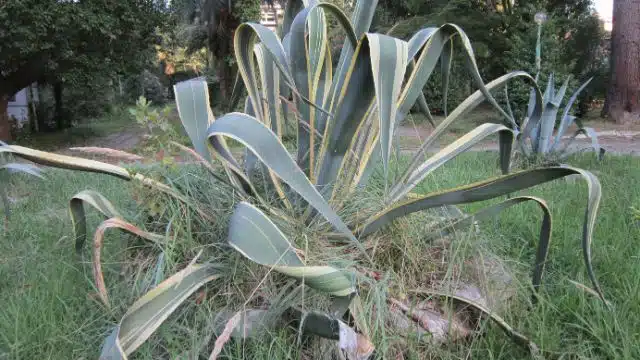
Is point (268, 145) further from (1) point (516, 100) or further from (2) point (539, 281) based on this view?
(1) point (516, 100)

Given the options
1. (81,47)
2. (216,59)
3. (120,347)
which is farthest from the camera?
(216,59)

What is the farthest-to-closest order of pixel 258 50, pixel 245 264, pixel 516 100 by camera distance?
pixel 516 100 < pixel 258 50 < pixel 245 264

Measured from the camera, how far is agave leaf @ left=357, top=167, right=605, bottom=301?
116 centimetres

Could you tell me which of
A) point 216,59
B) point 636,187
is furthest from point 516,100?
point 216,59

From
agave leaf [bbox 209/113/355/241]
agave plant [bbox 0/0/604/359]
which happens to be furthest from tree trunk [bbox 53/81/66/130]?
agave leaf [bbox 209/113/355/241]

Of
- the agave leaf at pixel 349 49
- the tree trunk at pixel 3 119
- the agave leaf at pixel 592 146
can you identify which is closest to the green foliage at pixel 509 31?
the agave leaf at pixel 592 146

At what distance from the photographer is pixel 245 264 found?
141 cm

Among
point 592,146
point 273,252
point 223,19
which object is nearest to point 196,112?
point 273,252

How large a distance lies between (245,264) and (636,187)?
257cm

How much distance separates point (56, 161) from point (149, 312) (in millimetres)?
551

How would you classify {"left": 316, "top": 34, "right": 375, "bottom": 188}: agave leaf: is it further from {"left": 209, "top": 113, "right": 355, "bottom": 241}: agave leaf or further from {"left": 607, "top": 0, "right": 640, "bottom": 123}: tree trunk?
{"left": 607, "top": 0, "right": 640, "bottom": 123}: tree trunk

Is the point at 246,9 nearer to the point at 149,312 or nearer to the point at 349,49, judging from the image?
the point at 349,49

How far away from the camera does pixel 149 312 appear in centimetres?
119

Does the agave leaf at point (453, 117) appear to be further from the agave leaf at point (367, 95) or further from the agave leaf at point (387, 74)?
the agave leaf at point (387, 74)
